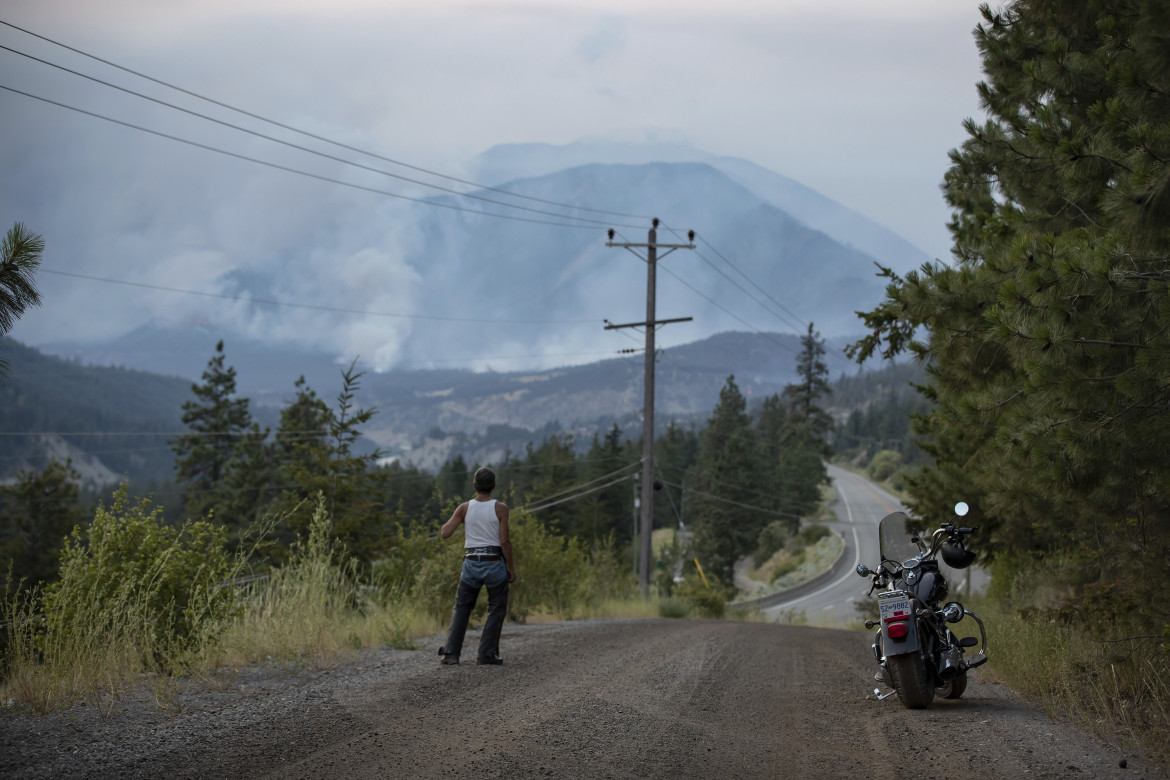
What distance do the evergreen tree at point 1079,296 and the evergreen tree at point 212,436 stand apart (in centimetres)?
6235

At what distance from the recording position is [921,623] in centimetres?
706

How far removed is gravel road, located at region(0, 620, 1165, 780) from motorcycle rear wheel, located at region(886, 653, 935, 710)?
0.40ft

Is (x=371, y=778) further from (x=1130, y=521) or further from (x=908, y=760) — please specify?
(x=1130, y=521)

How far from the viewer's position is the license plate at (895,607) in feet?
22.5

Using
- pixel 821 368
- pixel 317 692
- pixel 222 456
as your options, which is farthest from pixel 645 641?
pixel 821 368

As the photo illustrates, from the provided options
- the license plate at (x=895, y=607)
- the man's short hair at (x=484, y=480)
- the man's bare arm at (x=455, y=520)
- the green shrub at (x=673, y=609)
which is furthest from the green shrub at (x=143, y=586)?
the green shrub at (x=673, y=609)

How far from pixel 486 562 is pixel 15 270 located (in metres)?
4.98

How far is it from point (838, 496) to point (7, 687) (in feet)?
386

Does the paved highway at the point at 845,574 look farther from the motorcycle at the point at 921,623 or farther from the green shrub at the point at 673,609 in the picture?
the motorcycle at the point at 921,623

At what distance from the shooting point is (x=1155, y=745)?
5375 millimetres

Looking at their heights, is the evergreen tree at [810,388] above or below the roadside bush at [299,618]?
above

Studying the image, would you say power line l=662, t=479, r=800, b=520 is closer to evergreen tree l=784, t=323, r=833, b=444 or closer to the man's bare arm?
evergreen tree l=784, t=323, r=833, b=444

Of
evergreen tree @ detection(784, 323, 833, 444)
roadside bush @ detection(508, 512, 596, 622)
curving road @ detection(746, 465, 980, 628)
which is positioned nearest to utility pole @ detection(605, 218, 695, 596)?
curving road @ detection(746, 465, 980, 628)

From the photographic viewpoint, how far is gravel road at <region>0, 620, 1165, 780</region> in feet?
16.2
